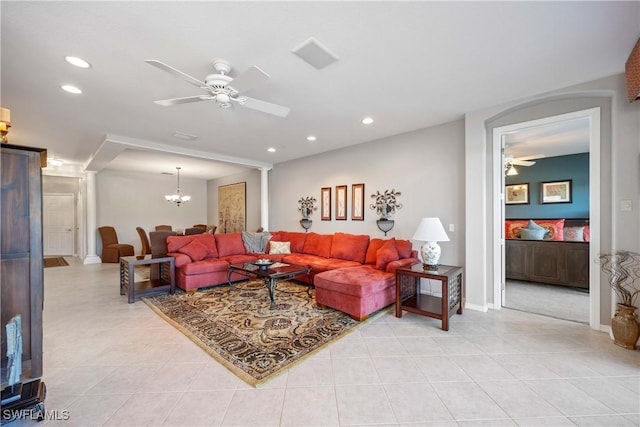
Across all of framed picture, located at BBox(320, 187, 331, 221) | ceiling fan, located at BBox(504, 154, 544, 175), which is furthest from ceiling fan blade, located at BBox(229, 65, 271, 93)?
ceiling fan, located at BBox(504, 154, 544, 175)

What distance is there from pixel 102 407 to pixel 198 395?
59 centimetres

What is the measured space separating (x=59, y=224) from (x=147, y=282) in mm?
6523

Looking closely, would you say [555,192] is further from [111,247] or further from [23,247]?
[111,247]

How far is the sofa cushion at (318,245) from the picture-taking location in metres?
5.07

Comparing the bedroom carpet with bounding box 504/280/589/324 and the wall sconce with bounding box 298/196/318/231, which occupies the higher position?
the wall sconce with bounding box 298/196/318/231

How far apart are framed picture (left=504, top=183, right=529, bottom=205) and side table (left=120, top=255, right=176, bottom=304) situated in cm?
710

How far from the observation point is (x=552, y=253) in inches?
181

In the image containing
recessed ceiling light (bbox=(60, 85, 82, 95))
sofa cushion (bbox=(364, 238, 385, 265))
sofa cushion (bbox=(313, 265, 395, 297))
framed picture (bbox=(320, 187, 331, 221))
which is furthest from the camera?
framed picture (bbox=(320, 187, 331, 221))

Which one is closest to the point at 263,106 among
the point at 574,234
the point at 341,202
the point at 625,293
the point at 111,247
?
the point at 341,202

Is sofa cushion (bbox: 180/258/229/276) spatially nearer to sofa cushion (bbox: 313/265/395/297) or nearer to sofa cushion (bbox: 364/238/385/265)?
sofa cushion (bbox: 313/265/395/297)

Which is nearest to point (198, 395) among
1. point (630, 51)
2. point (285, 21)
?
point (285, 21)

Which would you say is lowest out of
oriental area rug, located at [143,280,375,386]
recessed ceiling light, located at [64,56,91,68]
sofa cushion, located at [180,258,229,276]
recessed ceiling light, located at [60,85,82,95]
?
oriental area rug, located at [143,280,375,386]

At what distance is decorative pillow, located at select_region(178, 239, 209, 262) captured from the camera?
14.9 feet

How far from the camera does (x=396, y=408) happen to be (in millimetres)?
1713
